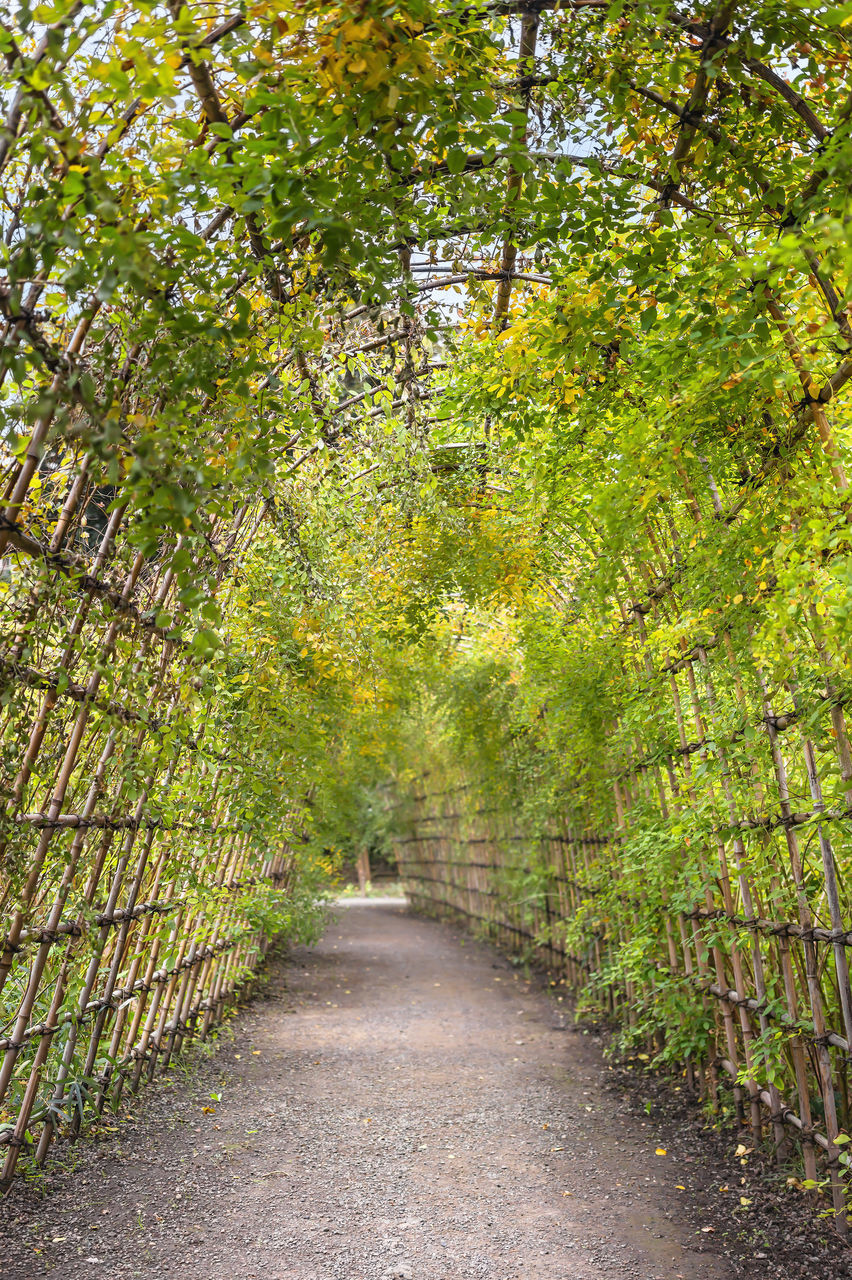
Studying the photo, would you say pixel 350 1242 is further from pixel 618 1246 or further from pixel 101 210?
pixel 101 210

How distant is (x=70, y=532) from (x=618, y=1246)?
7.24 ft

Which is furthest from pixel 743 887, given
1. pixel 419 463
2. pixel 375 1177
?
pixel 419 463

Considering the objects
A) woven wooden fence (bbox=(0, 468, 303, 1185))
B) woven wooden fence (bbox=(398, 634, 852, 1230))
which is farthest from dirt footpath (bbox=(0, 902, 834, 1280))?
woven wooden fence (bbox=(398, 634, 852, 1230))

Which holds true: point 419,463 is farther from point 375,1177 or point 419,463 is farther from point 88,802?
point 375,1177

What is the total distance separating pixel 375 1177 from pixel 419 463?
2.67m

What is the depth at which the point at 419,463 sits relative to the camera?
3.89 meters

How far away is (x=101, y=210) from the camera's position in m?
1.15

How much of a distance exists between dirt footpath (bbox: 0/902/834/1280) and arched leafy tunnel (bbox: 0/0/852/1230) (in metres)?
0.26

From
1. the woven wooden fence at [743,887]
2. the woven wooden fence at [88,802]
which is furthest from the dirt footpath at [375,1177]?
the woven wooden fence at [743,887]

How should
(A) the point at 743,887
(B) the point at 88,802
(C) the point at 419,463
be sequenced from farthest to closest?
(C) the point at 419,463
(A) the point at 743,887
(B) the point at 88,802

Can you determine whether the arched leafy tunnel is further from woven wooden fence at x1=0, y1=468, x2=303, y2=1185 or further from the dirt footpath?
the dirt footpath

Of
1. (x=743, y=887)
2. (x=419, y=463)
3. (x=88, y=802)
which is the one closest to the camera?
(x=88, y=802)

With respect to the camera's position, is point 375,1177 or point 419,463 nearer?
point 375,1177

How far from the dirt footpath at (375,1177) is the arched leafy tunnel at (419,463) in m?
0.26
